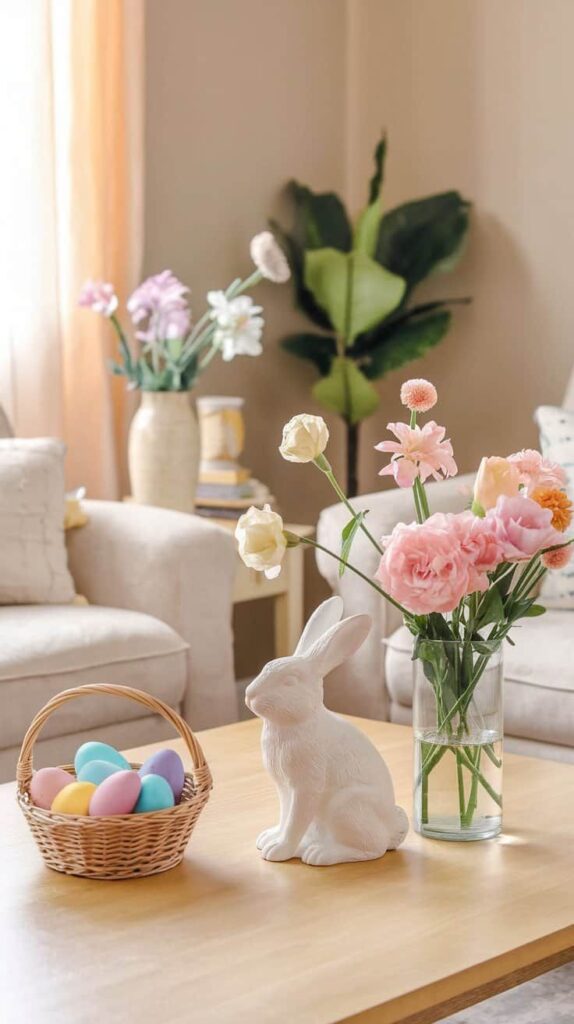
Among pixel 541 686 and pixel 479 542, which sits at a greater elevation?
pixel 479 542

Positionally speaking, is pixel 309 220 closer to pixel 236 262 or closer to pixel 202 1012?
pixel 236 262

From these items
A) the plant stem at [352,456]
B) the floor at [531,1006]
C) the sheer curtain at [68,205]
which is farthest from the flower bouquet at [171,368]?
the floor at [531,1006]

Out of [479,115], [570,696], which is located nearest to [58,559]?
[570,696]

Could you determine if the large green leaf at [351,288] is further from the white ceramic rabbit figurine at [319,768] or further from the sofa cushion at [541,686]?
the white ceramic rabbit figurine at [319,768]

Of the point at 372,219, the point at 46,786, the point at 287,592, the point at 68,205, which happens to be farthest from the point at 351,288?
the point at 46,786

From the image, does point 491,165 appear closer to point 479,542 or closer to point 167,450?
point 167,450

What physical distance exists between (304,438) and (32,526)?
116cm

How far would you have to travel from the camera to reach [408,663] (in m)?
2.25

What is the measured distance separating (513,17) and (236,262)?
35.4 inches

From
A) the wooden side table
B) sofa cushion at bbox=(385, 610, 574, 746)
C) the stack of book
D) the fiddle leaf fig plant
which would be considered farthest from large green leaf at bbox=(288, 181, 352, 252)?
sofa cushion at bbox=(385, 610, 574, 746)

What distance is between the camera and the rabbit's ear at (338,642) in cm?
132

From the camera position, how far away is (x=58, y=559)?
2432mm

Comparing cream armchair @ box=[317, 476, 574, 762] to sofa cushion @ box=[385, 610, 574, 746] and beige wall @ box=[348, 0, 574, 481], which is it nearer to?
sofa cushion @ box=[385, 610, 574, 746]

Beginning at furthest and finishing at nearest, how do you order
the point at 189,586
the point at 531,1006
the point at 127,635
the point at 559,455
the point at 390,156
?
the point at 390,156
the point at 559,455
the point at 189,586
the point at 127,635
the point at 531,1006
